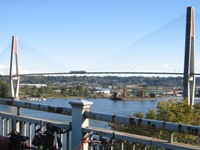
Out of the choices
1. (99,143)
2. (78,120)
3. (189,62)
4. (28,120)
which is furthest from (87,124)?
(189,62)

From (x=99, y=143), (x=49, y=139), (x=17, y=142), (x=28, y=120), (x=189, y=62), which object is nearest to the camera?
(x=99, y=143)

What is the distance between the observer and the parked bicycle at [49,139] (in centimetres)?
373

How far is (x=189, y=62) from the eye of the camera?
90.6ft

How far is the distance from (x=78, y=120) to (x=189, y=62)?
81.1 ft

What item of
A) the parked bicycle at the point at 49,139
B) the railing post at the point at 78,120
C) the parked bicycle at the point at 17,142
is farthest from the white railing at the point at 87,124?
the parked bicycle at the point at 17,142

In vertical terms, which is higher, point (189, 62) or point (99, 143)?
point (189, 62)

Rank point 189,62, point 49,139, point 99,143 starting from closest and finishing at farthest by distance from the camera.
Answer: point 99,143 < point 49,139 < point 189,62

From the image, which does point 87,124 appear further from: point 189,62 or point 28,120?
point 189,62

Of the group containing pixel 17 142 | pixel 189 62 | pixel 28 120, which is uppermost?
pixel 189 62

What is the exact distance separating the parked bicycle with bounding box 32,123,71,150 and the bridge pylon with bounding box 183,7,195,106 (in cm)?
2328

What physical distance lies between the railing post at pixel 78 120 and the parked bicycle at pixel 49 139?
20 centimetres

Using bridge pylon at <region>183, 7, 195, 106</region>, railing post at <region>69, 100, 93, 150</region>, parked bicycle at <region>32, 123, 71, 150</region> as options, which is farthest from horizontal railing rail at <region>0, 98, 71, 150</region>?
bridge pylon at <region>183, 7, 195, 106</region>

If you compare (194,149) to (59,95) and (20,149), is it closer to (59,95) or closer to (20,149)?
(20,149)

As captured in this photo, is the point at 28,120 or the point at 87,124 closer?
the point at 87,124
